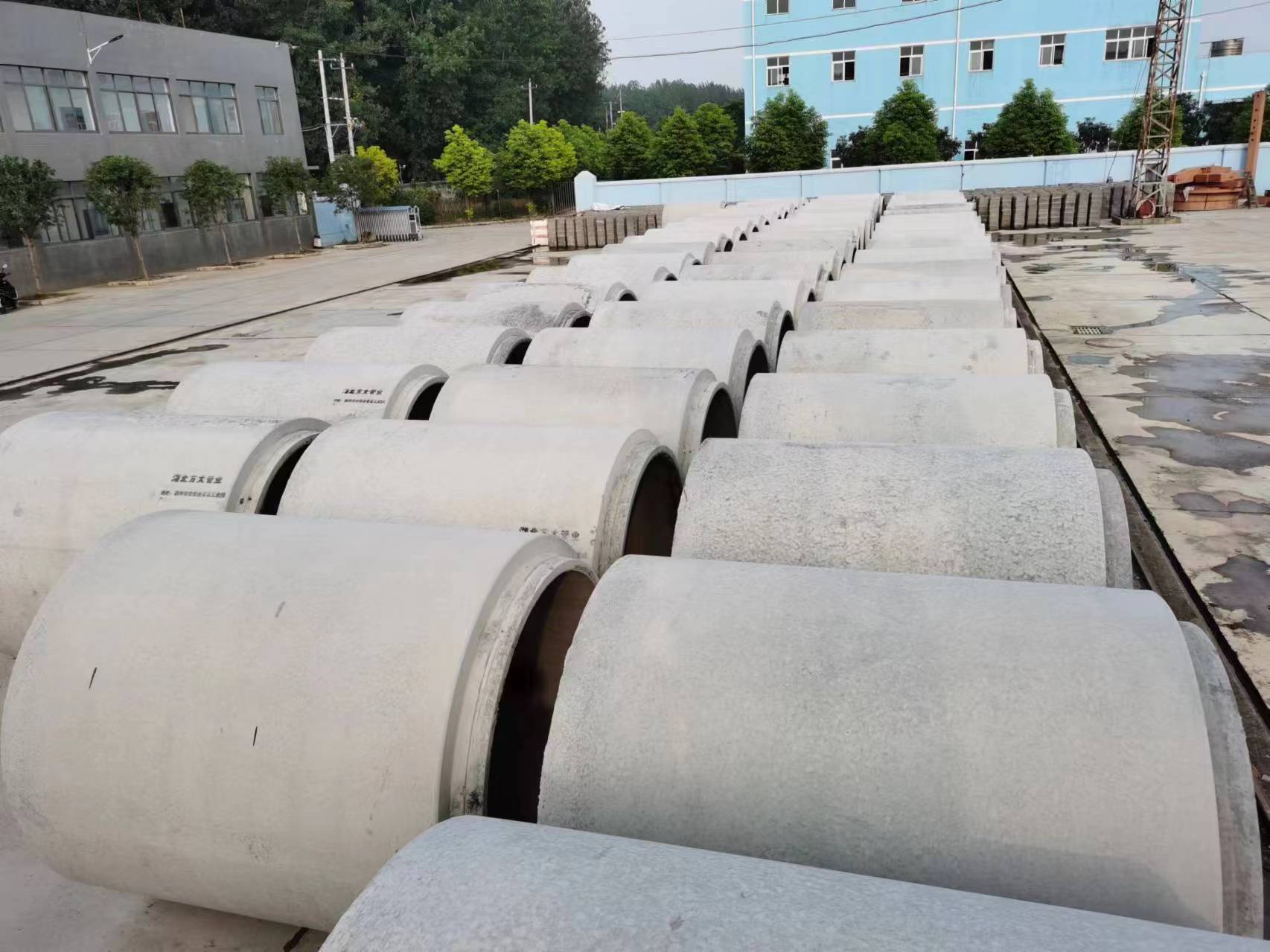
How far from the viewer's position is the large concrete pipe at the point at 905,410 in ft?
16.3

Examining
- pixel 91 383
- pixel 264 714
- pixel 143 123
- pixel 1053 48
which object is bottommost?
pixel 91 383

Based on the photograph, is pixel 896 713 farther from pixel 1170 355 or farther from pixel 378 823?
pixel 1170 355

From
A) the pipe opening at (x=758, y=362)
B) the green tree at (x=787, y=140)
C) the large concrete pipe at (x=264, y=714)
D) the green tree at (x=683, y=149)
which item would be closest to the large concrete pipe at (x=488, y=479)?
the large concrete pipe at (x=264, y=714)

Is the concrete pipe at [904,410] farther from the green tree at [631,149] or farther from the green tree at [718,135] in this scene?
the green tree at [718,135]

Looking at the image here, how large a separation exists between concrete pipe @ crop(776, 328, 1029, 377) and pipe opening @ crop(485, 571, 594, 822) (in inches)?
133

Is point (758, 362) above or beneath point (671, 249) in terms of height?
beneath

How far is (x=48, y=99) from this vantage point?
28750mm

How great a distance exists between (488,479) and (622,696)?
2.08 meters

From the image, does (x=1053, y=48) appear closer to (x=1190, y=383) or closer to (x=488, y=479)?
(x=1190, y=383)

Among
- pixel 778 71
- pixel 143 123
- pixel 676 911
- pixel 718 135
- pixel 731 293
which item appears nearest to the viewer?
pixel 676 911

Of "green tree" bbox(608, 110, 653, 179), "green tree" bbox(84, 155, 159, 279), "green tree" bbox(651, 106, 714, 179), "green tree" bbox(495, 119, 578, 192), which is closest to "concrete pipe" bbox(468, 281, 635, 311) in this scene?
"green tree" bbox(84, 155, 159, 279)

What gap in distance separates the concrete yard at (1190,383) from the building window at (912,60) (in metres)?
29.1

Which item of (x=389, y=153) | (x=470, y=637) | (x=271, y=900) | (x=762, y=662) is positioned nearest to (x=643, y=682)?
(x=762, y=662)

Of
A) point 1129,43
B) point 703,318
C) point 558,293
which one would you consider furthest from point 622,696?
point 1129,43
